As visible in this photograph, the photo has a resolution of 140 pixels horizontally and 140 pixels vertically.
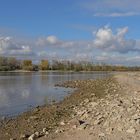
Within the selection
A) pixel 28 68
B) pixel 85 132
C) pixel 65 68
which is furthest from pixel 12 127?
pixel 65 68

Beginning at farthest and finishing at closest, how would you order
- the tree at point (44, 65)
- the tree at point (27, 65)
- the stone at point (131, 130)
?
the tree at point (44, 65)
the tree at point (27, 65)
the stone at point (131, 130)

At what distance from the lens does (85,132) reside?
518 inches

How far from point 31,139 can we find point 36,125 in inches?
137

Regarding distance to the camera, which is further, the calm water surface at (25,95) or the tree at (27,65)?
the tree at (27,65)

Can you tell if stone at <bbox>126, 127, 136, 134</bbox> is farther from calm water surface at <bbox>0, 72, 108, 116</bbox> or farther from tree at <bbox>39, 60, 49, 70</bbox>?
tree at <bbox>39, 60, 49, 70</bbox>

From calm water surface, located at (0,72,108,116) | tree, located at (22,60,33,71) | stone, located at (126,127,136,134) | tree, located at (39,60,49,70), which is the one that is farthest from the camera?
tree, located at (39,60,49,70)

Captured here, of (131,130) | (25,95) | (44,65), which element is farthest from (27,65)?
(131,130)

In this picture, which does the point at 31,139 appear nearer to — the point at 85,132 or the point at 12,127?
the point at 85,132

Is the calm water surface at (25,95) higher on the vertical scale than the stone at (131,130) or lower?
lower

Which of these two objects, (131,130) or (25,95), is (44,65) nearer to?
(25,95)

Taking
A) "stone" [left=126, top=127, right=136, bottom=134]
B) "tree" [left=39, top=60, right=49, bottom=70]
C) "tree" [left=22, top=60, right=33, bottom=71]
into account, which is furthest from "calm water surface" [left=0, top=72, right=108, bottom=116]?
"tree" [left=39, top=60, right=49, bottom=70]

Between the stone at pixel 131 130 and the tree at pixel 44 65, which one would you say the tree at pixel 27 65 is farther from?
the stone at pixel 131 130

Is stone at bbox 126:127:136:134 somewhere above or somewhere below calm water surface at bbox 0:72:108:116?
above

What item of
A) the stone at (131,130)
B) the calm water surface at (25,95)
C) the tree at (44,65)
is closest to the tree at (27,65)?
the tree at (44,65)
